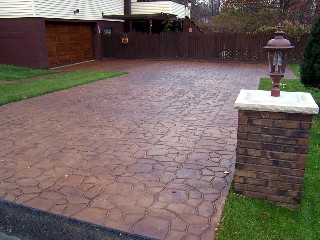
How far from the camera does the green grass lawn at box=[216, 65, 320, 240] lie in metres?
3.05

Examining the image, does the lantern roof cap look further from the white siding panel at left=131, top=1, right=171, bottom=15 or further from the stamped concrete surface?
the white siding panel at left=131, top=1, right=171, bottom=15

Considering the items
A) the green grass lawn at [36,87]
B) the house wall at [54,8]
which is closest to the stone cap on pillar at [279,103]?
the green grass lawn at [36,87]

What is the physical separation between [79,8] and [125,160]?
54.0 feet

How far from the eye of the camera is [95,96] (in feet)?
31.9

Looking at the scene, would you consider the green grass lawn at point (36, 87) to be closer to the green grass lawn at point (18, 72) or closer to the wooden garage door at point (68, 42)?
the green grass lawn at point (18, 72)

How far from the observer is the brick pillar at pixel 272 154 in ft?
10.7

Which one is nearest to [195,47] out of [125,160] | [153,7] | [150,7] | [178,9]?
[153,7]

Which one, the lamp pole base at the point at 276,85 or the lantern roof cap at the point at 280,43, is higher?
the lantern roof cap at the point at 280,43

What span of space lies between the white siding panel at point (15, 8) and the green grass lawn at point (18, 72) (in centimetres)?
256

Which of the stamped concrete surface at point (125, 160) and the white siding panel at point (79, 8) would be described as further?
the white siding panel at point (79, 8)

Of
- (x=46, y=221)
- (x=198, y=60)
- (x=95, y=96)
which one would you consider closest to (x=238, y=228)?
(x=46, y=221)

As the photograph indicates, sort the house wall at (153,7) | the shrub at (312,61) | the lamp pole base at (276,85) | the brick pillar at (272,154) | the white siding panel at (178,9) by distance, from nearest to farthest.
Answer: the brick pillar at (272,154)
the lamp pole base at (276,85)
the shrub at (312,61)
the house wall at (153,7)
the white siding panel at (178,9)

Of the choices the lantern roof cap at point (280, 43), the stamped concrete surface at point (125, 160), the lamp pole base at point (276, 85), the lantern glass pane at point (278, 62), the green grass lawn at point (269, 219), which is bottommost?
the green grass lawn at point (269, 219)

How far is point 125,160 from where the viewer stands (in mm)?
4816
